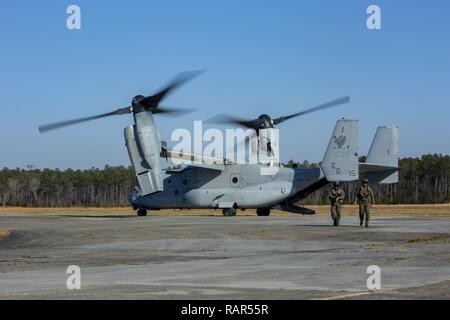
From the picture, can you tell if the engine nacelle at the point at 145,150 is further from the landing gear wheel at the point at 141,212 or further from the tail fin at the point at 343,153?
the tail fin at the point at 343,153

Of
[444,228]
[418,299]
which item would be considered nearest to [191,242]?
[444,228]

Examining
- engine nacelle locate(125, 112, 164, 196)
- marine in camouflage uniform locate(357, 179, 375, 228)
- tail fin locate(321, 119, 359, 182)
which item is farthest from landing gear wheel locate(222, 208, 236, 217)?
marine in camouflage uniform locate(357, 179, 375, 228)

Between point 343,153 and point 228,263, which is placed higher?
point 343,153

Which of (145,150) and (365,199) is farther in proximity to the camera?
(145,150)

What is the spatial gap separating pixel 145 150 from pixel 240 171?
968 cm

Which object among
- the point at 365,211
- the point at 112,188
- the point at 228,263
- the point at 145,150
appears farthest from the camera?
the point at 112,188

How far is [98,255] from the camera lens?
78.8ft

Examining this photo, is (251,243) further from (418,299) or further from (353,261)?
(418,299)

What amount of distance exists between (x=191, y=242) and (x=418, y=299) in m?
16.3

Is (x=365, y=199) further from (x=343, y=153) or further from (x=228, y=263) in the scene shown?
(x=343, y=153)

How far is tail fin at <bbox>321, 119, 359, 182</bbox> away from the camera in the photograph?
58156 millimetres

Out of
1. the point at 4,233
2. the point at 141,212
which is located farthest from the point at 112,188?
the point at 4,233

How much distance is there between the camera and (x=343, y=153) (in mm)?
58531

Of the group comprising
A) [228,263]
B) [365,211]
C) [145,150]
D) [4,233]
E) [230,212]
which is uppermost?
[145,150]
